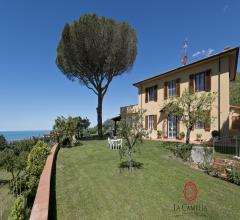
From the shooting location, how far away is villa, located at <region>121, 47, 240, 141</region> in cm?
1304

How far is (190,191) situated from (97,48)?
16555mm

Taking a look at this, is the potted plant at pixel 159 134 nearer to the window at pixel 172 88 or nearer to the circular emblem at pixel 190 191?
the window at pixel 172 88

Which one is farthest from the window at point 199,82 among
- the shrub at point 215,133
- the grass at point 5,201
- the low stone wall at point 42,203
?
the grass at point 5,201

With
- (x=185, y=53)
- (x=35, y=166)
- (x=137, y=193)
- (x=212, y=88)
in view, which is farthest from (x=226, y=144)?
(x=185, y=53)

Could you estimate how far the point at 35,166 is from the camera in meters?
7.66

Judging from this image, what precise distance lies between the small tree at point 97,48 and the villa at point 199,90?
3913 mm

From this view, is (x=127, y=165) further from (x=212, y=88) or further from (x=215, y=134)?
(x=212, y=88)

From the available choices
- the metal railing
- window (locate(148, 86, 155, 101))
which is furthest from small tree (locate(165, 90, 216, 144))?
window (locate(148, 86, 155, 101))

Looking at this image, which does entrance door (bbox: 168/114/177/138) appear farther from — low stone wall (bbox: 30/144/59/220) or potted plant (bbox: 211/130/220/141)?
low stone wall (bbox: 30/144/59/220)

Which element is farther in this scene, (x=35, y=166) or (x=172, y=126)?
(x=172, y=126)

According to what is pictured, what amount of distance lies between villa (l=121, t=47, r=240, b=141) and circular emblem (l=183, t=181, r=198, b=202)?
4124mm

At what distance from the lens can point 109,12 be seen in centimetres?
1845

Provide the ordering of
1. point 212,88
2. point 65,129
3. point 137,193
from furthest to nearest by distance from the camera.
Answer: point 65,129
point 212,88
point 137,193

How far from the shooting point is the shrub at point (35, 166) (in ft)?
22.1
